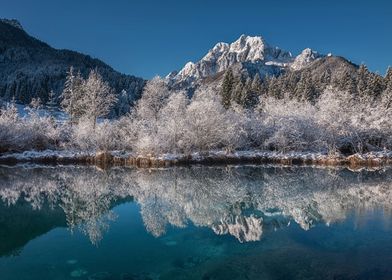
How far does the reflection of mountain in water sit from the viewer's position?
15469mm

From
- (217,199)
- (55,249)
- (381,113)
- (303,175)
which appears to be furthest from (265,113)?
(55,249)

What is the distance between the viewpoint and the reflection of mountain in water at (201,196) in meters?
15.5

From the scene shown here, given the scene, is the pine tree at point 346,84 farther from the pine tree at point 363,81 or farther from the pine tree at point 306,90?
the pine tree at point 306,90

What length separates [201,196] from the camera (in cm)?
2073

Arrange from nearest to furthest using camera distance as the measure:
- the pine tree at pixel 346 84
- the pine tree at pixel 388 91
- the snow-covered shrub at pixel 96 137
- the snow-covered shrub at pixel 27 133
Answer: the snow-covered shrub at pixel 27 133 → the snow-covered shrub at pixel 96 137 → the pine tree at pixel 388 91 → the pine tree at pixel 346 84

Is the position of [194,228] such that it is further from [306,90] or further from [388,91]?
[306,90]

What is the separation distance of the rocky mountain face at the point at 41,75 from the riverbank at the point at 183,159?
237 ft

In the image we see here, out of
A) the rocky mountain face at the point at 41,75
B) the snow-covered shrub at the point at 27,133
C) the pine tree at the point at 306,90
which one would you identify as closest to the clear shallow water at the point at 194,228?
the snow-covered shrub at the point at 27,133

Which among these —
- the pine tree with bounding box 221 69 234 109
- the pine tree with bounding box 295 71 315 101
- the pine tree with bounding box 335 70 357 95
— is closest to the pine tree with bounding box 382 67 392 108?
the pine tree with bounding box 335 70 357 95

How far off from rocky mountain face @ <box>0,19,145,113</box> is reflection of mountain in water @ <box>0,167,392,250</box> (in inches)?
3337

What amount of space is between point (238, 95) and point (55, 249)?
63.5 m

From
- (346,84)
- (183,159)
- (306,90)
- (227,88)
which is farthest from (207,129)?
(346,84)

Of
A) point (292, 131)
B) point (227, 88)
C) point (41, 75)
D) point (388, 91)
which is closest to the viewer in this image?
point (292, 131)

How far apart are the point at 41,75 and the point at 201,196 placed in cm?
13361
